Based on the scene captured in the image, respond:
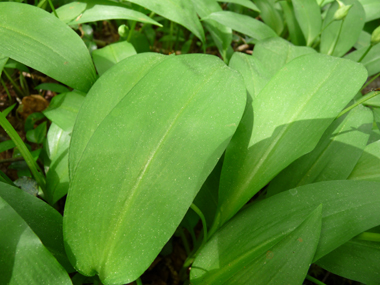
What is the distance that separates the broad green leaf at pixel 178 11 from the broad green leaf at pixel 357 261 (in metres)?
0.80

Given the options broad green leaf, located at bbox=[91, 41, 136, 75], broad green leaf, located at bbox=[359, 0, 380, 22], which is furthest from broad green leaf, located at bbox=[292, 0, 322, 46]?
broad green leaf, located at bbox=[91, 41, 136, 75]

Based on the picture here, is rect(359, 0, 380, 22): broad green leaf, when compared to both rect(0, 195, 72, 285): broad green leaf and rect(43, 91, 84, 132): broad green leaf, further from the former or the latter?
rect(0, 195, 72, 285): broad green leaf

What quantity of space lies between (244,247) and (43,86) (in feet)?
3.03

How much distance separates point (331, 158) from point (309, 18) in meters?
0.71

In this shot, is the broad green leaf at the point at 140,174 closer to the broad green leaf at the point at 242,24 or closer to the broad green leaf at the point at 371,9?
the broad green leaf at the point at 242,24

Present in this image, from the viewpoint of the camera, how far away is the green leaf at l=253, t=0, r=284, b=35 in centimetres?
135

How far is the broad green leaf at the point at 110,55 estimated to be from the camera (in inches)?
34.9

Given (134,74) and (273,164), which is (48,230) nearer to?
(134,74)

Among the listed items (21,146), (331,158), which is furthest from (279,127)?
(21,146)

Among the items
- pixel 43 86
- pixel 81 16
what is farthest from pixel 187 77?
pixel 43 86

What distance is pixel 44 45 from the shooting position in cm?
71

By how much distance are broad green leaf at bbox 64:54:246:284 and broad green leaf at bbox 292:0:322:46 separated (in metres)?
0.77

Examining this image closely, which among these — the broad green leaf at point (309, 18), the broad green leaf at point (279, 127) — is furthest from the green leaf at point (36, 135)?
the broad green leaf at point (309, 18)

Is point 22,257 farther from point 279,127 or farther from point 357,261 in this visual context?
point 357,261
